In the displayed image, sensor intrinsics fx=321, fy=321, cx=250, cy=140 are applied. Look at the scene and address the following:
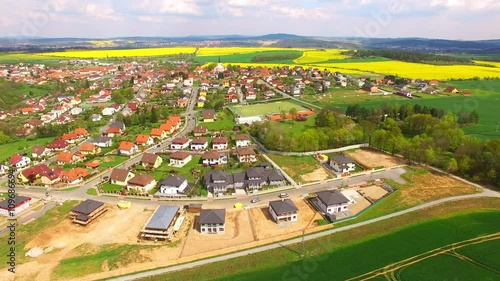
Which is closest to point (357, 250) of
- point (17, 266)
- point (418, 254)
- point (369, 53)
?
point (418, 254)

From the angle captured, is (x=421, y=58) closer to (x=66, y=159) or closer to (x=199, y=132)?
(x=199, y=132)

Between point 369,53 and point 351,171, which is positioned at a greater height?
point 369,53

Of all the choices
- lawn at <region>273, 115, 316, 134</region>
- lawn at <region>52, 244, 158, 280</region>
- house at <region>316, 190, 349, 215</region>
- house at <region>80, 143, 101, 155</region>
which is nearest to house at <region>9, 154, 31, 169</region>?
house at <region>80, 143, 101, 155</region>

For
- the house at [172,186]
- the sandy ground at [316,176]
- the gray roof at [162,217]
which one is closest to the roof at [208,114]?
the house at [172,186]

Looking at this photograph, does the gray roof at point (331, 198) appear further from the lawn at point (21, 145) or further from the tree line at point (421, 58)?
the tree line at point (421, 58)

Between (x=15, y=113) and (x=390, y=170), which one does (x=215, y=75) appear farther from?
(x=390, y=170)

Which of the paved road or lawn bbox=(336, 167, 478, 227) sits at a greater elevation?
lawn bbox=(336, 167, 478, 227)

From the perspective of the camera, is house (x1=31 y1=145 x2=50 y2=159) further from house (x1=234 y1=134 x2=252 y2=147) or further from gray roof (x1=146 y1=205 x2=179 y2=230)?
house (x1=234 y1=134 x2=252 y2=147)
